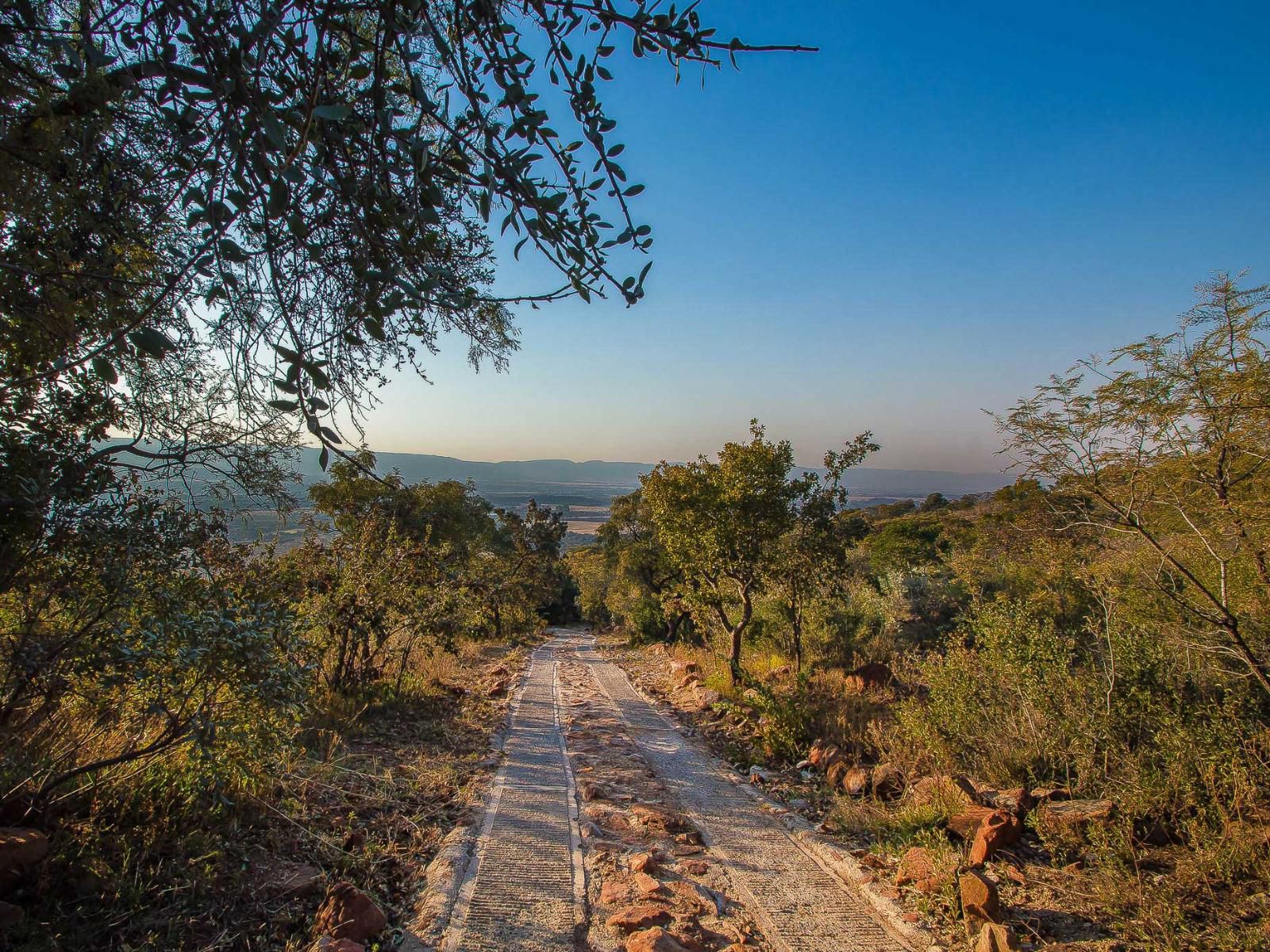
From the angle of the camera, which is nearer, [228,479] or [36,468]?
[36,468]

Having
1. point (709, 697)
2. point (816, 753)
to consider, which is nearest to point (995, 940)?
point (816, 753)

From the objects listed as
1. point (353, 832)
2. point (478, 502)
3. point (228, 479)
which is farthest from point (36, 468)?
point (478, 502)

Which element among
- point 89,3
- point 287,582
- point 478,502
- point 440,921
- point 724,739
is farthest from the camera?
point 478,502

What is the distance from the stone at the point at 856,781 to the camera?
6.61m

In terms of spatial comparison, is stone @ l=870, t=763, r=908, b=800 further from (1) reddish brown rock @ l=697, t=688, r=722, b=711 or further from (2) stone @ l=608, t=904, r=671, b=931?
(1) reddish brown rock @ l=697, t=688, r=722, b=711

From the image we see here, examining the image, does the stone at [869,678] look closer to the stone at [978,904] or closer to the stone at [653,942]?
the stone at [978,904]

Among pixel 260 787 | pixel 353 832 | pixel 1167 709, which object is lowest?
pixel 353 832

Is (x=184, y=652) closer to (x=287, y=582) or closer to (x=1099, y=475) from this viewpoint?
(x=287, y=582)

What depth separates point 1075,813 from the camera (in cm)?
481

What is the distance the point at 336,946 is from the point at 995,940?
3.66 metres

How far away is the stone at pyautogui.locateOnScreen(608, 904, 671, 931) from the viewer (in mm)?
3627

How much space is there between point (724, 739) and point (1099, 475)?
20.4 feet

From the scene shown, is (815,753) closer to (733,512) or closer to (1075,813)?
(1075,813)

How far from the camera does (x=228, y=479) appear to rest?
3.79 metres
